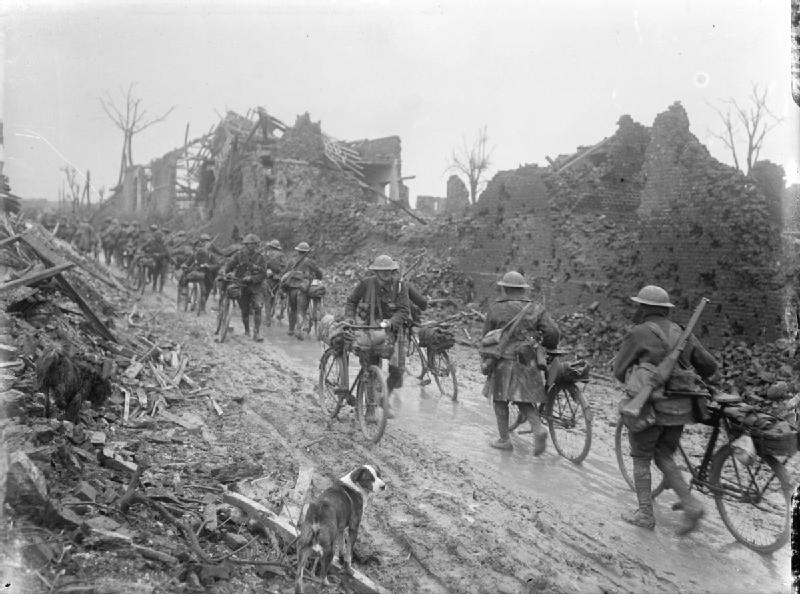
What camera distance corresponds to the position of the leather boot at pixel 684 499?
183 inches

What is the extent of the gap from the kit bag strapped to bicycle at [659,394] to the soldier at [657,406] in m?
0.01

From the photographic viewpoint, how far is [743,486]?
15.4 feet

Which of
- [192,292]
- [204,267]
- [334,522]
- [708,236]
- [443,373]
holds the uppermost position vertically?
[708,236]

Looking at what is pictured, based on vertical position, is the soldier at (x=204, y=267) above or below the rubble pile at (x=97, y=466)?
→ above

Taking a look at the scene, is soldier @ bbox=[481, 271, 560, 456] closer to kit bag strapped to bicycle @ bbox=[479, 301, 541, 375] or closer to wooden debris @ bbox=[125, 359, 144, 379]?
kit bag strapped to bicycle @ bbox=[479, 301, 541, 375]

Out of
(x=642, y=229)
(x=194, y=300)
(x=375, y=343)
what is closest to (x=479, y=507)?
(x=375, y=343)

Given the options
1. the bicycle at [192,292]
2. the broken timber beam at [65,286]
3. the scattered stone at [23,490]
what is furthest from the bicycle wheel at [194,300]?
the scattered stone at [23,490]

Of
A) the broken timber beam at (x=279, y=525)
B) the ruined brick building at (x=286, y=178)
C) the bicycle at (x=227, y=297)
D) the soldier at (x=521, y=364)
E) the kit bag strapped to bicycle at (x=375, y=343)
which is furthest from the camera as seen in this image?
the ruined brick building at (x=286, y=178)

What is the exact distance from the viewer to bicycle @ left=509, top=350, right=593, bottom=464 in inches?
247

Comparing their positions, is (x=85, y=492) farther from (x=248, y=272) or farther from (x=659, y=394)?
(x=248, y=272)

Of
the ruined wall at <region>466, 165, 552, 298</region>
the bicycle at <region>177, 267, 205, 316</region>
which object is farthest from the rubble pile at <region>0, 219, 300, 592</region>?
the ruined wall at <region>466, 165, 552, 298</region>

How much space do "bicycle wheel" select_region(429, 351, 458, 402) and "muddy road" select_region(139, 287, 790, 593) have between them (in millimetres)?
304

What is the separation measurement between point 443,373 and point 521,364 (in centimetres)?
267

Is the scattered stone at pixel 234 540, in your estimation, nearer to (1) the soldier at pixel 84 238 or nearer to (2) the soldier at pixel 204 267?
(2) the soldier at pixel 204 267
